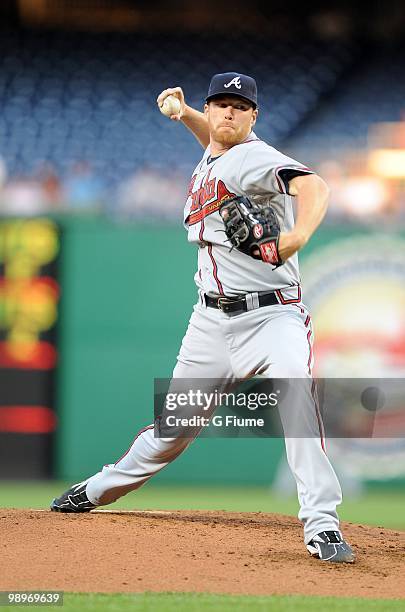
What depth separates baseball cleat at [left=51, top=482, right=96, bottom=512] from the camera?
460cm

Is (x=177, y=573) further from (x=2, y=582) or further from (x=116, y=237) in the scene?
(x=116, y=237)

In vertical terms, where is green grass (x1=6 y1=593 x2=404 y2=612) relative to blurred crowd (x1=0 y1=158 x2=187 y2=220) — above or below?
below

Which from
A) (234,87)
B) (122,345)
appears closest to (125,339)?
(122,345)

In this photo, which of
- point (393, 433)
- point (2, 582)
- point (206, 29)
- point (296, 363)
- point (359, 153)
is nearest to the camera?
point (2, 582)

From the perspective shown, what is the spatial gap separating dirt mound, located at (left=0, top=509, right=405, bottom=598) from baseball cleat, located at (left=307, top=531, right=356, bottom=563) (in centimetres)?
3

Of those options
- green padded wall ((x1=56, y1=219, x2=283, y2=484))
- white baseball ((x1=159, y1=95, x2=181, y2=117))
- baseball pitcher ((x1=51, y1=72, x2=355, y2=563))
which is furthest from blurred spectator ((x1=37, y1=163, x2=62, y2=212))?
baseball pitcher ((x1=51, y1=72, x2=355, y2=563))

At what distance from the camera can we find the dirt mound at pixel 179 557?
3.52 meters

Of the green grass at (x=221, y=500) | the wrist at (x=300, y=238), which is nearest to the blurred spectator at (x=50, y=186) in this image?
the green grass at (x=221, y=500)

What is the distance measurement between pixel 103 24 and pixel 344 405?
8.44 meters

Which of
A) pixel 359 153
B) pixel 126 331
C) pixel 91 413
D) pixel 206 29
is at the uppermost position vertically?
pixel 206 29

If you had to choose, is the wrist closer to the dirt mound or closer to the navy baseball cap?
the navy baseball cap

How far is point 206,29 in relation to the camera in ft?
46.5

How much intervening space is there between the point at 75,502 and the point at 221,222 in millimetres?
1420

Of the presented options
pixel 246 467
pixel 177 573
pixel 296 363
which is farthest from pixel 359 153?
pixel 177 573
